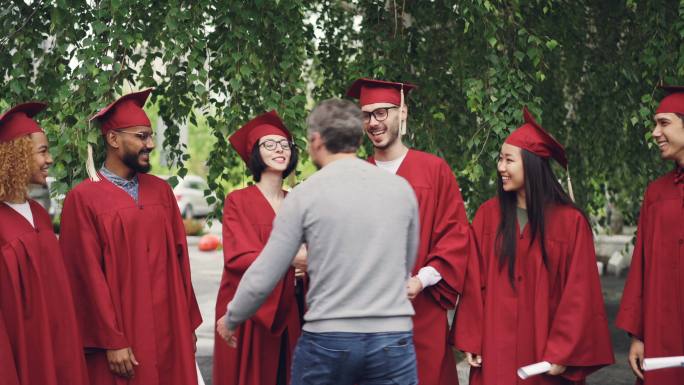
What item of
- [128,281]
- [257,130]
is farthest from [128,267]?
[257,130]

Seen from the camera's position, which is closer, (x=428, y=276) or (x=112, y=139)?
(x=428, y=276)

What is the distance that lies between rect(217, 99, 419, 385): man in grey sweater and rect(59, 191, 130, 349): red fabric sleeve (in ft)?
4.16

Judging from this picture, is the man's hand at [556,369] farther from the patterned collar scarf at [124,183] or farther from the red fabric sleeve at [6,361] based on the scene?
the red fabric sleeve at [6,361]

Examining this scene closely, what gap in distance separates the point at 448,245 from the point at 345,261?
140cm

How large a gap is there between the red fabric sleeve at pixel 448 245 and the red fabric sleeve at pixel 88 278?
1494 mm

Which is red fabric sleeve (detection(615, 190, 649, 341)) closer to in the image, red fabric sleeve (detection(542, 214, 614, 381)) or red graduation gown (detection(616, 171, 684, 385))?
red graduation gown (detection(616, 171, 684, 385))

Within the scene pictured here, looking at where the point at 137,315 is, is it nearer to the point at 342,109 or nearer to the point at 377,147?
the point at 377,147

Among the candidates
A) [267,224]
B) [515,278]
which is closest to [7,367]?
[267,224]

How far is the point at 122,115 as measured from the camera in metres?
4.72

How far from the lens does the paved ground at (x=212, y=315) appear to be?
8.18m

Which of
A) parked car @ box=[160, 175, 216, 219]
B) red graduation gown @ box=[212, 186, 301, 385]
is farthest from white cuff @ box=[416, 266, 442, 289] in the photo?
parked car @ box=[160, 175, 216, 219]

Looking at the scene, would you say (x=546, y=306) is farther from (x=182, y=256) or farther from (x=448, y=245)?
(x=182, y=256)

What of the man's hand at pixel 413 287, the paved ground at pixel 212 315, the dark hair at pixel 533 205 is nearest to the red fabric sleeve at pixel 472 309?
the dark hair at pixel 533 205

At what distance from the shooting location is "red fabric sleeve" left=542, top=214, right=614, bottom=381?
4289 mm
